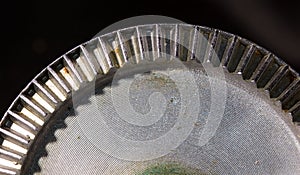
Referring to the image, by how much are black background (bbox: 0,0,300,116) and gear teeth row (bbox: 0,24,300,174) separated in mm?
255

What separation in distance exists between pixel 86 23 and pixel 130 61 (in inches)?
12.8

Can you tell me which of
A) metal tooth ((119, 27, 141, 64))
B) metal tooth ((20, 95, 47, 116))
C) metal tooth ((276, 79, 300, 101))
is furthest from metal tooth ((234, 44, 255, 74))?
metal tooth ((20, 95, 47, 116))

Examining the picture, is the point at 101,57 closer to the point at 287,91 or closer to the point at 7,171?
the point at 7,171

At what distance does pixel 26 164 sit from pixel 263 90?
1.93ft

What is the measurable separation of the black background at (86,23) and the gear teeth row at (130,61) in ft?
0.84

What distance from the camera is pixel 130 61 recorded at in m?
1.34

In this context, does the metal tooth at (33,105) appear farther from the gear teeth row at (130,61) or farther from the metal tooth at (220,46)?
the metal tooth at (220,46)

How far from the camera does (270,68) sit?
4.33 ft

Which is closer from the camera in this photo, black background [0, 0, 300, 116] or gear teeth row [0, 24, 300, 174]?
gear teeth row [0, 24, 300, 174]

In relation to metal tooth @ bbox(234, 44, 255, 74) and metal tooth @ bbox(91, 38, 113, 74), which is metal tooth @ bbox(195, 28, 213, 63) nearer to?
metal tooth @ bbox(234, 44, 255, 74)

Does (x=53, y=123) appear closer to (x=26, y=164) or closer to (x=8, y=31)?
(x=26, y=164)

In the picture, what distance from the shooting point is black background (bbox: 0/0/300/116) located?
1.58 m

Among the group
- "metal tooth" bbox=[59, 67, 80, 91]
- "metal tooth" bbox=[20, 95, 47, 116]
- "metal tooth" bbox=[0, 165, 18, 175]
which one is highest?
"metal tooth" bbox=[59, 67, 80, 91]

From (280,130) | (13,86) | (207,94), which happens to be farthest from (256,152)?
(13,86)
